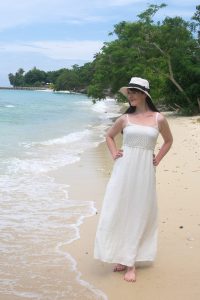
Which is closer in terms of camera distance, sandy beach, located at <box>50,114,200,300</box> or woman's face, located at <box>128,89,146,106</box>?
sandy beach, located at <box>50,114,200,300</box>

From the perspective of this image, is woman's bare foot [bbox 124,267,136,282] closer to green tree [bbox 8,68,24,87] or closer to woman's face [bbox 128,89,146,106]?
woman's face [bbox 128,89,146,106]

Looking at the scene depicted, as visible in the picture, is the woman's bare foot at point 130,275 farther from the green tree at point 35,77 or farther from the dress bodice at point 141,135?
the green tree at point 35,77

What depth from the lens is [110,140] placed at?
4.62 meters

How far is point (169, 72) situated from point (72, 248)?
26.8 m

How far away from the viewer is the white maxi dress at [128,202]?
436 centimetres

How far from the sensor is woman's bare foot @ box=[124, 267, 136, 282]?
14.4ft

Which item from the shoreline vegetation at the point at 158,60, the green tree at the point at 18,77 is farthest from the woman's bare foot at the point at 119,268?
the green tree at the point at 18,77

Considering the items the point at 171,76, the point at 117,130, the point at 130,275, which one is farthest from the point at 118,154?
the point at 171,76

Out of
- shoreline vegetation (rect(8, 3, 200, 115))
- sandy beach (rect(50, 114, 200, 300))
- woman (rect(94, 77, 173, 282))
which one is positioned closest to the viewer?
sandy beach (rect(50, 114, 200, 300))

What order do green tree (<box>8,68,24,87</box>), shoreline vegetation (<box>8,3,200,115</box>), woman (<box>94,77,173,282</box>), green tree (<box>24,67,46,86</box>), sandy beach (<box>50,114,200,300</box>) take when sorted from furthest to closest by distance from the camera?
green tree (<box>8,68,24,87</box>), green tree (<box>24,67,46,86</box>), shoreline vegetation (<box>8,3,200,115</box>), woman (<box>94,77,173,282</box>), sandy beach (<box>50,114,200,300</box>)

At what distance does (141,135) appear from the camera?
4316 mm

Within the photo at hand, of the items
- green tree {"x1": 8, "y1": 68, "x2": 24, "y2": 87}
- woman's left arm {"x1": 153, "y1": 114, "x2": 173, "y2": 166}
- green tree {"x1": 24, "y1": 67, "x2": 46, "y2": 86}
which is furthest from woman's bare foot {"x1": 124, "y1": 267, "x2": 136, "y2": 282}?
green tree {"x1": 8, "y1": 68, "x2": 24, "y2": 87}

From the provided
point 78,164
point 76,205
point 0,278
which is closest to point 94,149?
point 78,164

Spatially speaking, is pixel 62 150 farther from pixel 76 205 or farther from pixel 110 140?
pixel 110 140
